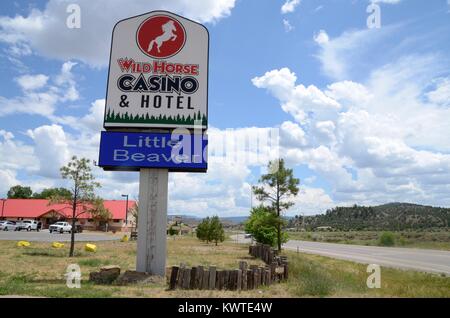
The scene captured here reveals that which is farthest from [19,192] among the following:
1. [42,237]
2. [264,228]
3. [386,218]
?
[386,218]

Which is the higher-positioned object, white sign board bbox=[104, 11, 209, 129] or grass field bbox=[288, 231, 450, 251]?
white sign board bbox=[104, 11, 209, 129]

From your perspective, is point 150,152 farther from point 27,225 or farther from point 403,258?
point 27,225

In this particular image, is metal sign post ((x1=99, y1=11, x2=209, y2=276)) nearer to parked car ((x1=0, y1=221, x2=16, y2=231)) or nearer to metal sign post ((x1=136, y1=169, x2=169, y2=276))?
metal sign post ((x1=136, y1=169, x2=169, y2=276))

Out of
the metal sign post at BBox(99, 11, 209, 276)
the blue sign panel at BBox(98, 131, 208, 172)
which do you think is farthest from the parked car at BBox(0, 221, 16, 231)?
the blue sign panel at BBox(98, 131, 208, 172)

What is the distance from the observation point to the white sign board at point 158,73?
50.5ft

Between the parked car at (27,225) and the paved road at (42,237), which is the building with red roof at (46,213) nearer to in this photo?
the parked car at (27,225)

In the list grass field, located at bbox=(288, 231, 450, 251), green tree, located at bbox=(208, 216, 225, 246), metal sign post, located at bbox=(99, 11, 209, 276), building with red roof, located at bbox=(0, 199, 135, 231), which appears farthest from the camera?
building with red roof, located at bbox=(0, 199, 135, 231)

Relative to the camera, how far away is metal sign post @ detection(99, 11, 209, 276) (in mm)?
14914

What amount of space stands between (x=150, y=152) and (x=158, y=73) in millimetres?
2958

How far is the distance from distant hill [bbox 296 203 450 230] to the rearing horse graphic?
9666 centimetres

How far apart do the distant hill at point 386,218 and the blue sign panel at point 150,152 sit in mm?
95983

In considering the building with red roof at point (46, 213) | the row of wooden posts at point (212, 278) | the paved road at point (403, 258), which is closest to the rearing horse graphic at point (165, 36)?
the row of wooden posts at point (212, 278)
